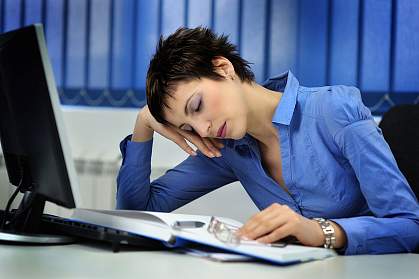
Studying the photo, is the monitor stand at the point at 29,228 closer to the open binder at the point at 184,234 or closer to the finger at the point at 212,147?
the open binder at the point at 184,234

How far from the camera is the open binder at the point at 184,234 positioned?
2.66ft

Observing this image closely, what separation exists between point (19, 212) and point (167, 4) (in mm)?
1497

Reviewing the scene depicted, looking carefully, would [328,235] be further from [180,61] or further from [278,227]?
[180,61]

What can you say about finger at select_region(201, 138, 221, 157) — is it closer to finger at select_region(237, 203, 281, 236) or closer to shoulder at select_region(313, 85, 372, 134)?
shoulder at select_region(313, 85, 372, 134)

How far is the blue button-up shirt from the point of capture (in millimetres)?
1088

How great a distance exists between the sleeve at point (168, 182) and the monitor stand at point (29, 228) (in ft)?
1.35

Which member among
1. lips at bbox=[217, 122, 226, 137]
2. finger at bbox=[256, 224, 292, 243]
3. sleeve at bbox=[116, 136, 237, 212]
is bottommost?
sleeve at bbox=[116, 136, 237, 212]

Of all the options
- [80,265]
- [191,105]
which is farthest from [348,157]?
[80,265]

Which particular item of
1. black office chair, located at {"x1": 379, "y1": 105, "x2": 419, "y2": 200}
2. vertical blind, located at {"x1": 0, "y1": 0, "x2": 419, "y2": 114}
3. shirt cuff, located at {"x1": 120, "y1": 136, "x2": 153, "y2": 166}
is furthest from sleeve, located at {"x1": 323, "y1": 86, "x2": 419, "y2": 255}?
vertical blind, located at {"x1": 0, "y1": 0, "x2": 419, "y2": 114}

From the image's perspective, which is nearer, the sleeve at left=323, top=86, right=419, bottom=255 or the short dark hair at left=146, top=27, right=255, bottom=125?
the sleeve at left=323, top=86, right=419, bottom=255

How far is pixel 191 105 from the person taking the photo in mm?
1157

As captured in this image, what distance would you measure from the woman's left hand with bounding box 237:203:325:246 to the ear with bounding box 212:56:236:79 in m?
0.37

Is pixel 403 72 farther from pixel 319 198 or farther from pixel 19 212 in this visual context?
pixel 19 212

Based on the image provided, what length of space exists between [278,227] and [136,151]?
0.60 metres
